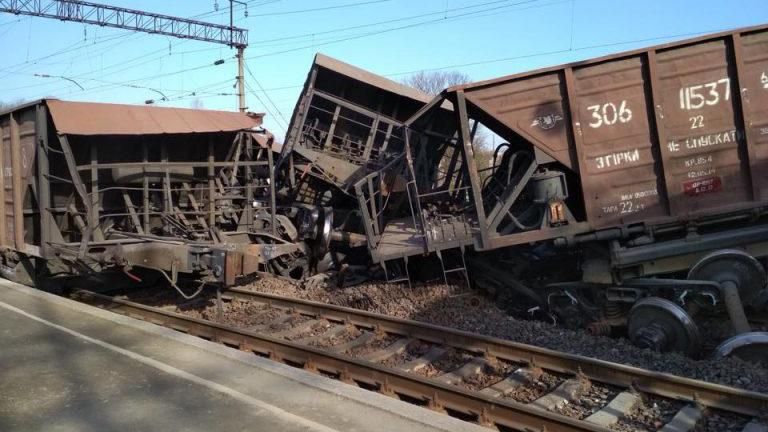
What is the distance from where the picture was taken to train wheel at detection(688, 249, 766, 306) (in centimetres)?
646

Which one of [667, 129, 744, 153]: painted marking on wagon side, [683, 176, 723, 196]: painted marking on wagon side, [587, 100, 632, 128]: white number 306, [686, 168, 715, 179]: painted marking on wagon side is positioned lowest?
[683, 176, 723, 196]: painted marking on wagon side

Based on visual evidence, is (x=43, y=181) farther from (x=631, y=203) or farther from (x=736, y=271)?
(x=736, y=271)

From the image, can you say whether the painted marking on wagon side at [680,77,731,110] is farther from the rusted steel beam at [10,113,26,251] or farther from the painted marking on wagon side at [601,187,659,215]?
the rusted steel beam at [10,113,26,251]

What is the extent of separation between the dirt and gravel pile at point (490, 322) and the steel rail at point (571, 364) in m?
0.53

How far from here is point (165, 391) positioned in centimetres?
454

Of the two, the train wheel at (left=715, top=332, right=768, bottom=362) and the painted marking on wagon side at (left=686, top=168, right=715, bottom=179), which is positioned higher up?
the painted marking on wagon side at (left=686, top=168, right=715, bottom=179)

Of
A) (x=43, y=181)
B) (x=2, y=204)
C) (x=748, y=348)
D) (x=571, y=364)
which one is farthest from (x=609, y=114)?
(x=2, y=204)

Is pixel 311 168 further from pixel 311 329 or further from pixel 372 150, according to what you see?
pixel 311 329

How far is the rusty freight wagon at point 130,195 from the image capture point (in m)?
7.92

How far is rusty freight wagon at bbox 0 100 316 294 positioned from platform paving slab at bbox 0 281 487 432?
5.89 feet

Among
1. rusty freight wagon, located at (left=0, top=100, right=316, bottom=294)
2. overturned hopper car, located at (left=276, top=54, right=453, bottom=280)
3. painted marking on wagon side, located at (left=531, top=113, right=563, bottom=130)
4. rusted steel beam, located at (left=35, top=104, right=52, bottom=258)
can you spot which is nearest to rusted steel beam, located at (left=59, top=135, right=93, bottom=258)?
rusty freight wagon, located at (left=0, top=100, right=316, bottom=294)

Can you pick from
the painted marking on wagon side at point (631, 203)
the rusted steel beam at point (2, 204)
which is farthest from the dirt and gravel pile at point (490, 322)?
the rusted steel beam at point (2, 204)

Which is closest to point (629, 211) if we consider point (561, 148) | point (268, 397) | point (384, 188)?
point (561, 148)

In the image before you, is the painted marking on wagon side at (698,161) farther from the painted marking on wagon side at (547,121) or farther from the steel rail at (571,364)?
the steel rail at (571,364)
